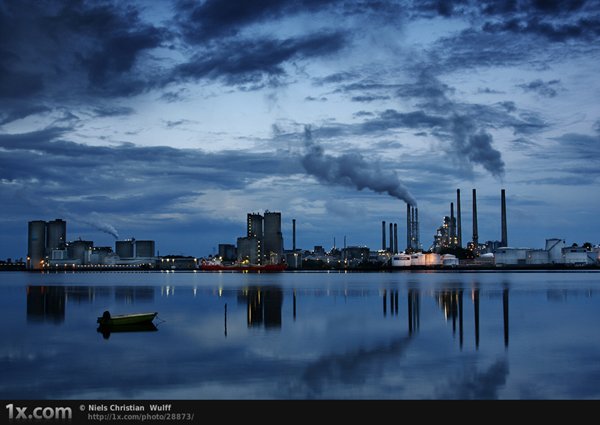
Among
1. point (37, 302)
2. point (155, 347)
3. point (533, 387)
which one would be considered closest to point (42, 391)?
point (155, 347)

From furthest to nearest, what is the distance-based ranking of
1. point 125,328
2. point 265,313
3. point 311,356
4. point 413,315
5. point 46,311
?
1. point 46,311
2. point 265,313
3. point 413,315
4. point 125,328
5. point 311,356

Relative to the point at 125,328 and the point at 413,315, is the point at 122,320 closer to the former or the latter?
the point at 125,328

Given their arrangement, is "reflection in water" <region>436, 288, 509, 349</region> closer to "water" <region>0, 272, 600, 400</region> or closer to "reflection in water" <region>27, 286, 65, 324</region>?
"water" <region>0, 272, 600, 400</region>
